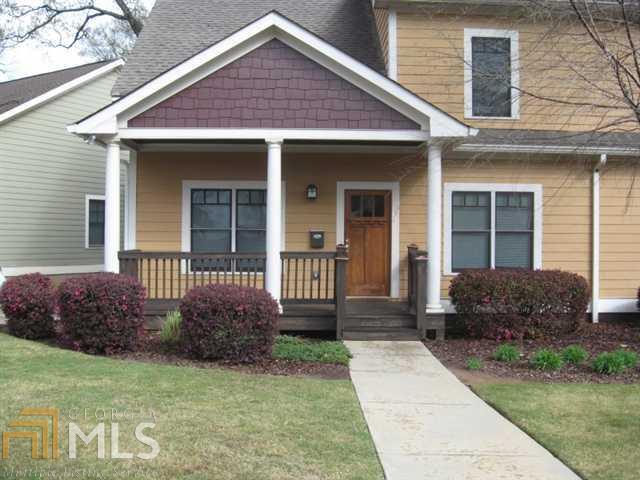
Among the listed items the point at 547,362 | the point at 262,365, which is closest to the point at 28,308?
the point at 262,365

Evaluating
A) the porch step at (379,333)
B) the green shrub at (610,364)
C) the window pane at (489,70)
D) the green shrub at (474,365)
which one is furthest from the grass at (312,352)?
the window pane at (489,70)

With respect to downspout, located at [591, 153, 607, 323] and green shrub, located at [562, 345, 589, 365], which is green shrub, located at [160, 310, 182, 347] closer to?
green shrub, located at [562, 345, 589, 365]

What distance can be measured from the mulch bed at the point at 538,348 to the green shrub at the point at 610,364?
7 centimetres

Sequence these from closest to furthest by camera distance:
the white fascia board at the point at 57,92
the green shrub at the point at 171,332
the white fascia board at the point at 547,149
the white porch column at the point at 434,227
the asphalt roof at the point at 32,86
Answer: the green shrub at the point at 171,332 → the white porch column at the point at 434,227 → the white fascia board at the point at 547,149 → the white fascia board at the point at 57,92 → the asphalt roof at the point at 32,86

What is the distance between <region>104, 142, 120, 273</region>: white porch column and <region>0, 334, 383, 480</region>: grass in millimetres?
2124

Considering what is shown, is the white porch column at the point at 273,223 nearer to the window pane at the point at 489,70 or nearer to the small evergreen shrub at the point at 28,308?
the small evergreen shrub at the point at 28,308

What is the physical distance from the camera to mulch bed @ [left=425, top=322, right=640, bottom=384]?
759cm

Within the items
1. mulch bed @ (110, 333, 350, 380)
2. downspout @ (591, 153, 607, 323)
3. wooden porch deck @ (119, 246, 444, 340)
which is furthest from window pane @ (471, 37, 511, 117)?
mulch bed @ (110, 333, 350, 380)

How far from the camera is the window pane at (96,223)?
58.9 feet

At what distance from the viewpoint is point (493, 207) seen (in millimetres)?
11500

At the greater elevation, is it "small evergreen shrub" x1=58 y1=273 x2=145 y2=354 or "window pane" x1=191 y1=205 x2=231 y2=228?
"window pane" x1=191 y1=205 x2=231 y2=228

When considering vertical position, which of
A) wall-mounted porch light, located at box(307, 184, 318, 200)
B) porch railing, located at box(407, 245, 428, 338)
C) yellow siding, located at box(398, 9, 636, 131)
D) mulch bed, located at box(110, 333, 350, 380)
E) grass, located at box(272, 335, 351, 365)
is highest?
yellow siding, located at box(398, 9, 636, 131)

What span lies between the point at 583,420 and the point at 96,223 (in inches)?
615

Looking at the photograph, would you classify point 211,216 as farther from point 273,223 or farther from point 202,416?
point 202,416
